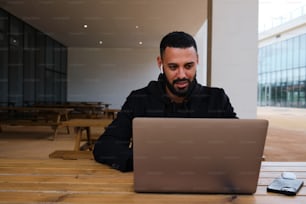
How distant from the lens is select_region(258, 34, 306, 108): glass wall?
48.6 ft

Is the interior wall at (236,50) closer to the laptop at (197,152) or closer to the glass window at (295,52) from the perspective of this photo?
the laptop at (197,152)

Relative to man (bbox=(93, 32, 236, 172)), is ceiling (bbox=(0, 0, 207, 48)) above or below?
above

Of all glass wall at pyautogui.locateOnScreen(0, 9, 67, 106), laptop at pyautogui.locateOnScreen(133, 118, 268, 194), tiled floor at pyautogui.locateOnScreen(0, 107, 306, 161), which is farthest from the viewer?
glass wall at pyautogui.locateOnScreen(0, 9, 67, 106)

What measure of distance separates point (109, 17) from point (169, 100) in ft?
19.3

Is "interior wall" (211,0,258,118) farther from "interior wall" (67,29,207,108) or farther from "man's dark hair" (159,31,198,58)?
"interior wall" (67,29,207,108)

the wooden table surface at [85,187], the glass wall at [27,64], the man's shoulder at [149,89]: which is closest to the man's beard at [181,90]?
the man's shoulder at [149,89]

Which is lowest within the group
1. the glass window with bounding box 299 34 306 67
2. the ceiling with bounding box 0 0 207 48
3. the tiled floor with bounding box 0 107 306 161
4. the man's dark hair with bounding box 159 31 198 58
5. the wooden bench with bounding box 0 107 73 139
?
the tiled floor with bounding box 0 107 306 161

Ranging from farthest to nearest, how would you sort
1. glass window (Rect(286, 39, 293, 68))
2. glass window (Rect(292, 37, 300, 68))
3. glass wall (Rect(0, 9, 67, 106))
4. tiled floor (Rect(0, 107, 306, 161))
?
1. glass window (Rect(286, 39, 293, 68))
2. glass window (Rect(292, 37, 300, 68))
3. glass wall (Rect(0, 9, 67, 106))
4. tiled floor (Rect(0, 107, 306, 161))

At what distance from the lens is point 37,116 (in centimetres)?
512

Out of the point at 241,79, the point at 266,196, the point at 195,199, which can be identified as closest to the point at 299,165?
the point at 266,196

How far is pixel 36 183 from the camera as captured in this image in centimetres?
74

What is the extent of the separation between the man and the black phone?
370 millimetres

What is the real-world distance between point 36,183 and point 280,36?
1752 cm

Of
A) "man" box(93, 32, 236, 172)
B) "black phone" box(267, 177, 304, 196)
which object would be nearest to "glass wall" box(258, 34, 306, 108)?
"man" box(93, 32, 236, 172)
